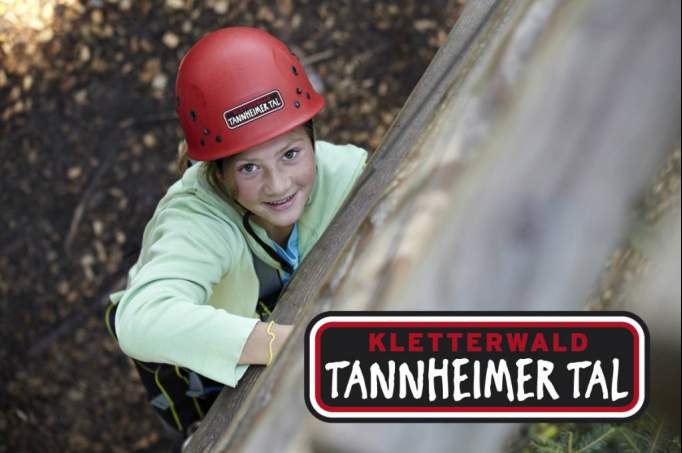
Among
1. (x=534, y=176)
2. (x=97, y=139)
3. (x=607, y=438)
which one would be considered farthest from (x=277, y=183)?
(x=97, y=139)

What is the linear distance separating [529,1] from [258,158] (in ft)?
4.14

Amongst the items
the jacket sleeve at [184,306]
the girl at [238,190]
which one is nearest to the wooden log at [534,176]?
the jacket sleeve at [184,306]

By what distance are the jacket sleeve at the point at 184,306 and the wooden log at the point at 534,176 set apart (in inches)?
32.6

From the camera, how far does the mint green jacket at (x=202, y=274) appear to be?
52.8 inches

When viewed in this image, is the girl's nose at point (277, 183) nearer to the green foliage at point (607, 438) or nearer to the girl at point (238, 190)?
the girl at point (238, 190)

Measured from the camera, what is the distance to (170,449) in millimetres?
3264

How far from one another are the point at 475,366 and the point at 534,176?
8.1 inches

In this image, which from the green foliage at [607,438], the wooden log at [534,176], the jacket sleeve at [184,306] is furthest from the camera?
the jacket sleeve at [184,306]

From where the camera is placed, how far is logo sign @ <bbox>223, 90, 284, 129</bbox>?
1698 millimetres

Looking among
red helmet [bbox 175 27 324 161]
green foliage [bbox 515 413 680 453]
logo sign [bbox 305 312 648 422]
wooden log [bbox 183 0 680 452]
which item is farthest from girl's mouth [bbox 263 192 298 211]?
wooden log [bbox 183 0 680 452]

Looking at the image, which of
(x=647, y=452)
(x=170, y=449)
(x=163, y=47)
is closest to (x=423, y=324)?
(x=647, y=452)

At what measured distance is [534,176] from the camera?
444 mm

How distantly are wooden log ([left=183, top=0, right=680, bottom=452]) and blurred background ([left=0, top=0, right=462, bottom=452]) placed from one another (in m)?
2.91

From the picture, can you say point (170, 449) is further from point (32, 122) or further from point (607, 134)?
point (607, 134)
